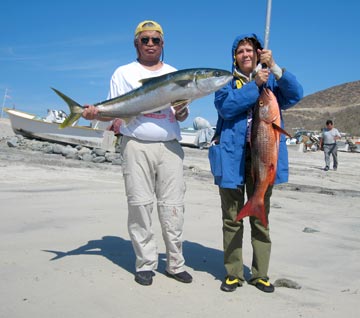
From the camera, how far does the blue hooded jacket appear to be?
3.62 metres

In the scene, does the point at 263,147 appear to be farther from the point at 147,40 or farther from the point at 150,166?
the point at 147,40

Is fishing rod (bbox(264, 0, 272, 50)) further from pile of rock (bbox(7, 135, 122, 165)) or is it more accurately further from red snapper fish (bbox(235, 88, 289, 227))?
pile of rock (bbox(7, 135, 122, 165))

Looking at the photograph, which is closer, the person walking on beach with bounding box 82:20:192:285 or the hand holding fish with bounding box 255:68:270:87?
the hand holding fish with bounding box 255:68:270:87

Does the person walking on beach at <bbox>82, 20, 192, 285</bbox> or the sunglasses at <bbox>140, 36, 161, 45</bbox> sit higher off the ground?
the sunglasses at <bbox>140, 36, 161, 45</bbox>

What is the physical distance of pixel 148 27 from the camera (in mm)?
3879

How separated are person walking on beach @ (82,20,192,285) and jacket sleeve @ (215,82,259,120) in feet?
1.09

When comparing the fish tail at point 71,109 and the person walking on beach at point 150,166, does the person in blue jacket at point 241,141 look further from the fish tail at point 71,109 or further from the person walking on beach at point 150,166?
the fish tail at point 71,109

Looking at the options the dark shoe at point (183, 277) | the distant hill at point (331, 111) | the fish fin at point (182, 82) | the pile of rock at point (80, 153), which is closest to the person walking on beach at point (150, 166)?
the dark shoe at point (183, 277)

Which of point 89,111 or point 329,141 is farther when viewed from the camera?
point 329,141

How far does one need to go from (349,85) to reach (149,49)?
121m

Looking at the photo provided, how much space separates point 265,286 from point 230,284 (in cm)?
30

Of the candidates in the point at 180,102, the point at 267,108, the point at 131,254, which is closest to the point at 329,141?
the point at 131,254

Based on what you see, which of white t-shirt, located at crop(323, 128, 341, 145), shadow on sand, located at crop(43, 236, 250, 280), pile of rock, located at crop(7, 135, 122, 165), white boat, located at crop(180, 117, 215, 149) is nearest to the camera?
shadow on sand, located at crop(43, 236, 250, 280)

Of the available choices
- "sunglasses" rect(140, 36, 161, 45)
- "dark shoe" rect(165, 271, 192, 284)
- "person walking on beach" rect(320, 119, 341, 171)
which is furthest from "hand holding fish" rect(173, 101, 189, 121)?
"person walking on beach" rect(320, 119, 341, 171)
